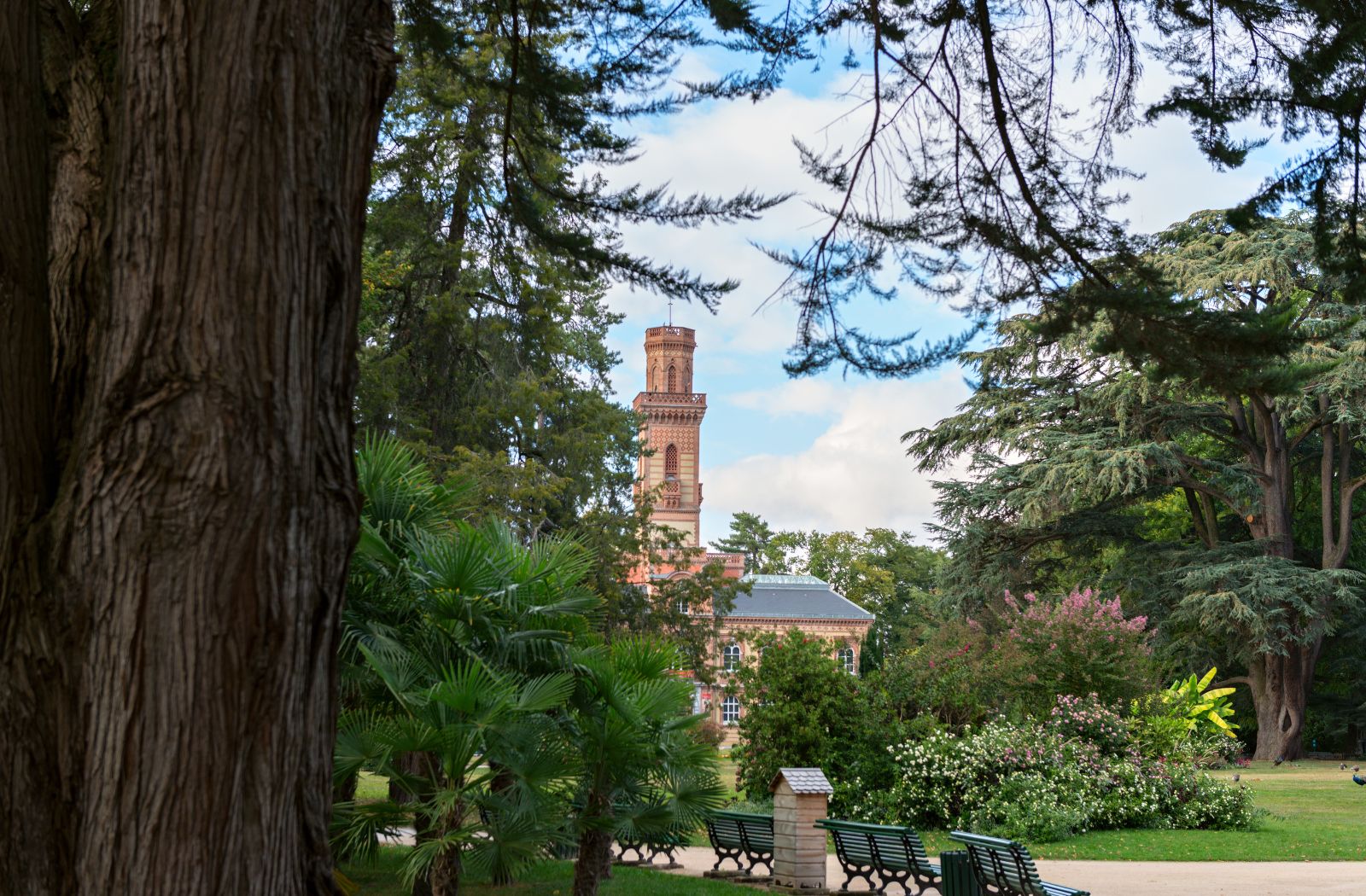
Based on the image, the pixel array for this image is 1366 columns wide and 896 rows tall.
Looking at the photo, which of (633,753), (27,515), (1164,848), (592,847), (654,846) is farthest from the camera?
(1164,848)

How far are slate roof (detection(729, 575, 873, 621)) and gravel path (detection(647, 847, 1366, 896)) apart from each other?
40500mm

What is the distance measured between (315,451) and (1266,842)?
14.3 meters

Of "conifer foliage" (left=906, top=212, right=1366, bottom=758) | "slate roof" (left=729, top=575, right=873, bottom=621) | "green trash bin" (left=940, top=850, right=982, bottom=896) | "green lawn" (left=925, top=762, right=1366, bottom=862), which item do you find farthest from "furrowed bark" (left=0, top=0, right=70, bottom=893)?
"slate roof" (left=729, top=575, right=873, bottom=621)

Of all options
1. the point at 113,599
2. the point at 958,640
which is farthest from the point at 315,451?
the point at 958,640

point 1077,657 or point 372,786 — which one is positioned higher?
point 1077,657

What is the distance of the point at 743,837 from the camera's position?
1216cm

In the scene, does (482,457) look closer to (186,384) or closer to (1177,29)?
(1177,29)

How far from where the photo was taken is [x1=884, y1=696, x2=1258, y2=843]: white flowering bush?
49.7 feet

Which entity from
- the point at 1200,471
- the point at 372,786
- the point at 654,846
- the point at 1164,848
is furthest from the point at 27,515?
the point at 1200,471

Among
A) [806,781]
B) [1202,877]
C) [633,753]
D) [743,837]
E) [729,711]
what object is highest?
[633,753]

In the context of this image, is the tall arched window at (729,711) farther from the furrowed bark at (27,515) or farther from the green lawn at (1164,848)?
the furrowed bark at (27,515)

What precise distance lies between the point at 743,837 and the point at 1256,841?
652cm

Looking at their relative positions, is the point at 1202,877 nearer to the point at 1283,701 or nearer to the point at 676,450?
the point at 1283,701

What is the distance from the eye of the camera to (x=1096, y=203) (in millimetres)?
7051
